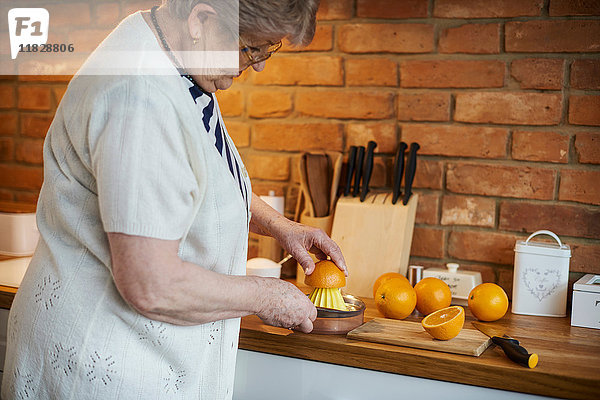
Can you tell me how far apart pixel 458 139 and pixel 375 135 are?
225mm

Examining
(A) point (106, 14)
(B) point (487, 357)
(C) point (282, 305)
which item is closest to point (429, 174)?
(B) point (487, 357)

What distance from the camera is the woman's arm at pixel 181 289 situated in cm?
86

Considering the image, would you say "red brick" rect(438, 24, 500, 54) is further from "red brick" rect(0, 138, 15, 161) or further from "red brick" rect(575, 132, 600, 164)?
"red brick" rect(0, 138, 15, 161)

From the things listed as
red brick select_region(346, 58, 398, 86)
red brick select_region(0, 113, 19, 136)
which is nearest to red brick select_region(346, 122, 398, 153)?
red brick select_region(346, 58, 398, 86)

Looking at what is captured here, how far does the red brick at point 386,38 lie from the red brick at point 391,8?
0.03 m

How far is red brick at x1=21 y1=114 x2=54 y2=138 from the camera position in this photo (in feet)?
6.90

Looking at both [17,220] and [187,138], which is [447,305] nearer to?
[187,138]

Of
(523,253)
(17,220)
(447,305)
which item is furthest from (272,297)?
(17,220)

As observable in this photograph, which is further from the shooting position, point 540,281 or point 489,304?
point 540,281

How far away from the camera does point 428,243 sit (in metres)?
1.68

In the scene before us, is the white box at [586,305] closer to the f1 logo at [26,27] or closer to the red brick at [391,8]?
the red brick at [391,8]

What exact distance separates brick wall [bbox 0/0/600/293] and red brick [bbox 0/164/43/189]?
27.4 inches

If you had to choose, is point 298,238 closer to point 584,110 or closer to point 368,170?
point 368,170

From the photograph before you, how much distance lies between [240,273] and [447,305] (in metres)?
0.54
